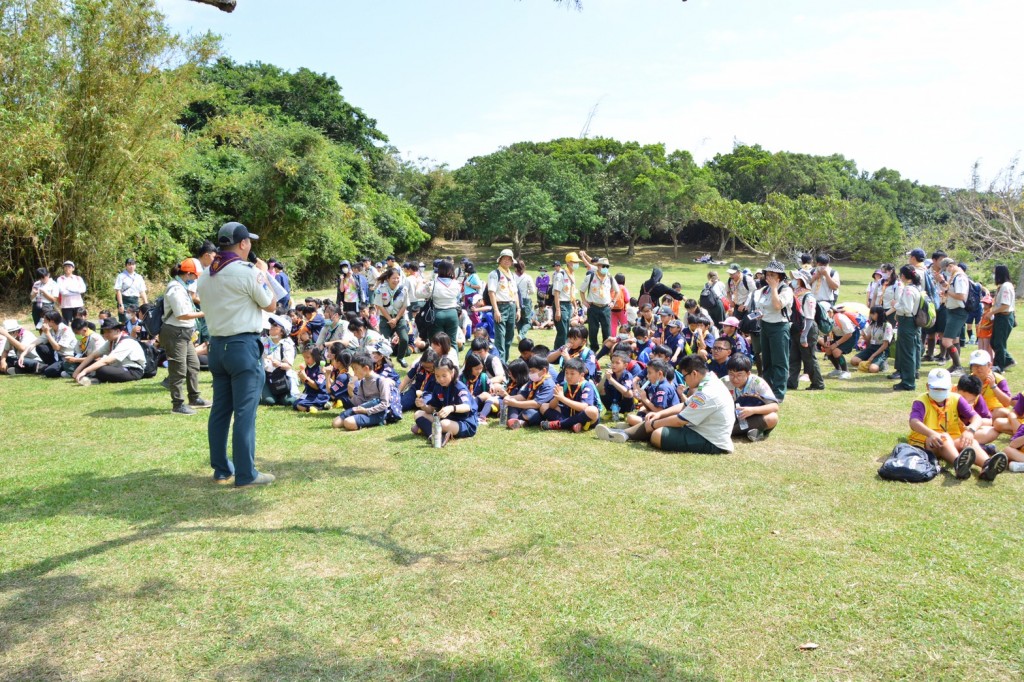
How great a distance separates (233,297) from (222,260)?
286 mm

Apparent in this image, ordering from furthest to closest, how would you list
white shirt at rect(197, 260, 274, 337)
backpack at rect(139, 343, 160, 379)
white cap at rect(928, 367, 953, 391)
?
backpack at rect(139, 343, 160, 379) → white cap at rect(928, 367, 953, 391) → white shirt at rect(197, 260, 274, 337)

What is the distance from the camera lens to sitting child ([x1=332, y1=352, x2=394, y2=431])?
7.25 m

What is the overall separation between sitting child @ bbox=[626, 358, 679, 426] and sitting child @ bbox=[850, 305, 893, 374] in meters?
5.12

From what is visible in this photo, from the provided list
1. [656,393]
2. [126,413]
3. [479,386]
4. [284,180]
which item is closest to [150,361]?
[126,413]

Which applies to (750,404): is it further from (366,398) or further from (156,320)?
(156,320)

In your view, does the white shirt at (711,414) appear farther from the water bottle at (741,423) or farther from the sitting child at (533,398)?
the sitting child at (533,398)

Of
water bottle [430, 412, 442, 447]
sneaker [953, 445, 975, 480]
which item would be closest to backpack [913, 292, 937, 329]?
sneaker [953, 445, 975, 480]

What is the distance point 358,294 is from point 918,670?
12156 millimetres

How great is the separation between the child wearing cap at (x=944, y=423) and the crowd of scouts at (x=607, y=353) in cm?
1

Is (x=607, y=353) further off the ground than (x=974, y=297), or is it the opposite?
(x=974, y=297)

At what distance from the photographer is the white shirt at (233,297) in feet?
16.7

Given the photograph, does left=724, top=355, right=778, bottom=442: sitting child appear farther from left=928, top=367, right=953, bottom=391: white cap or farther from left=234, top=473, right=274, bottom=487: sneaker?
left=234, top=473, right=274, bottom=487: sneaker

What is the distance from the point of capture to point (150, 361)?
10211mm

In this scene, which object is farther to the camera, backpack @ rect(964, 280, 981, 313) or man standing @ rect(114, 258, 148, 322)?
man standing @ rect(114, 258, 148, 322)
